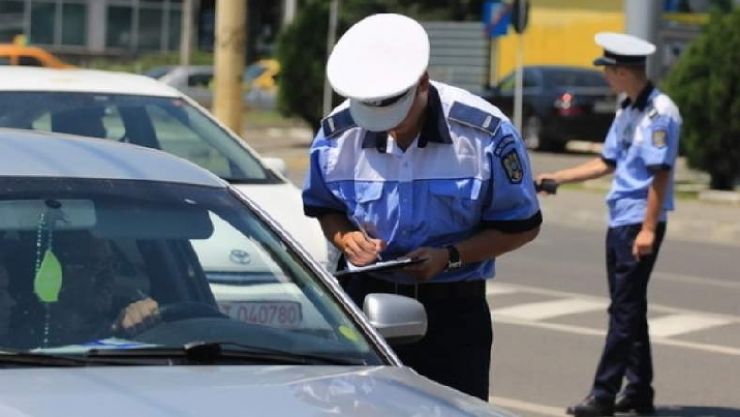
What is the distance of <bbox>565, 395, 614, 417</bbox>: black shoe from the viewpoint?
8891 mm

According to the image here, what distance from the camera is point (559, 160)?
30.9 meters

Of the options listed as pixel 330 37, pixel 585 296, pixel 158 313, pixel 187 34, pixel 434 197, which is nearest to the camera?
pixel 158 313

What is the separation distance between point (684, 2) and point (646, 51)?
37.6 m

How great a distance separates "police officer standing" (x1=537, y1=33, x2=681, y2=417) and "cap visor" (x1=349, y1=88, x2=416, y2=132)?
3.43 m

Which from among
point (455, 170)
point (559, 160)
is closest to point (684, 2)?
point (559, 160)

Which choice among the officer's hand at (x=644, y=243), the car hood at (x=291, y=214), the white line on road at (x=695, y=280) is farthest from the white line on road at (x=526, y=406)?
the white line on road at (x=695, y=280)

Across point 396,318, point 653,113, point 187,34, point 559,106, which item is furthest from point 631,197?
point 187,34

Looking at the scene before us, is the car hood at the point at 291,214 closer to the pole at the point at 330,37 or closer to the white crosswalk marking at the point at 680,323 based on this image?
the white crosswalk marking at the point at 680,323

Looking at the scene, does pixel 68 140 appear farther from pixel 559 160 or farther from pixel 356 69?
pixel 559 160

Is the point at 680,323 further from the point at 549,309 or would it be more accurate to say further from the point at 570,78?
the point at 570,78

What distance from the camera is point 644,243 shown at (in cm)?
873

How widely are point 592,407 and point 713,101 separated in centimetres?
1444

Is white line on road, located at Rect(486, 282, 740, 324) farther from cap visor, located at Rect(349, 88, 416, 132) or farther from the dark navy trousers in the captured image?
cap visor, located at Rect(349, 88, 416, 132)

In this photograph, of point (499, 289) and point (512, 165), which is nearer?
point (512, 165)
